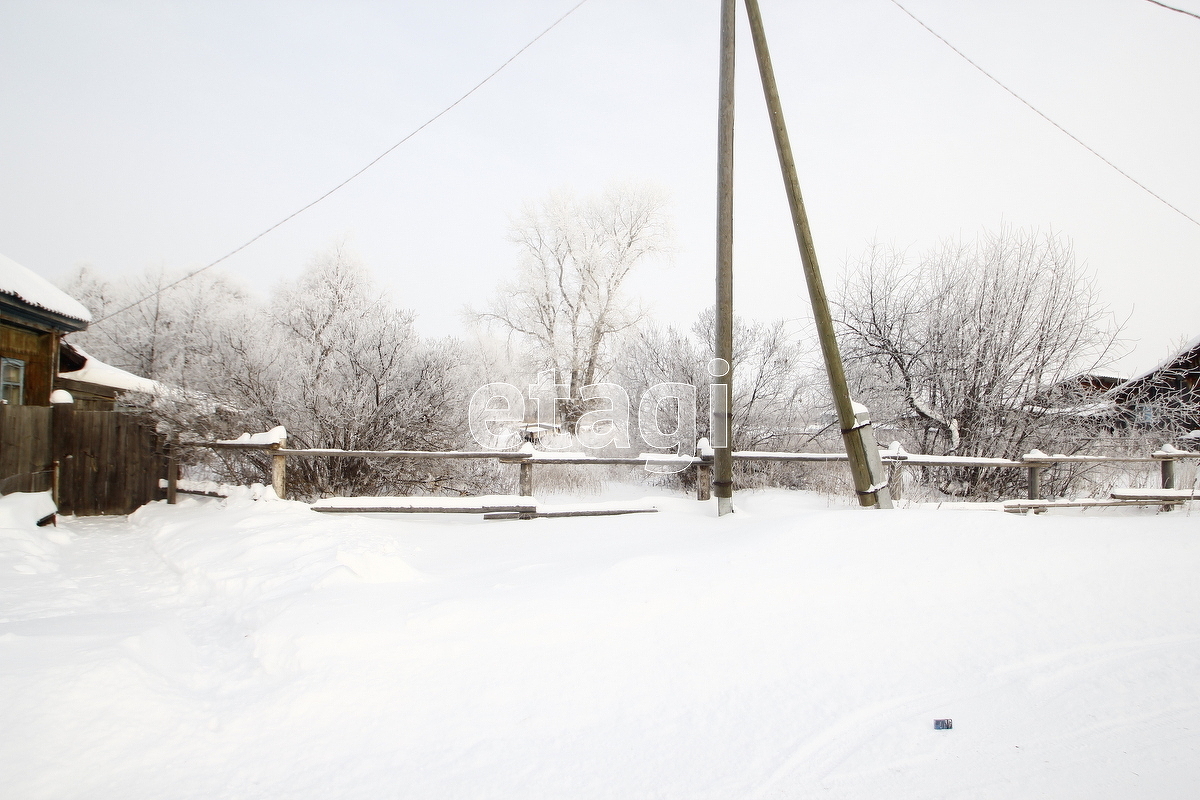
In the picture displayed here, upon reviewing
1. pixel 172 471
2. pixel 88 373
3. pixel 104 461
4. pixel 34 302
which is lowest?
pixel 172 471

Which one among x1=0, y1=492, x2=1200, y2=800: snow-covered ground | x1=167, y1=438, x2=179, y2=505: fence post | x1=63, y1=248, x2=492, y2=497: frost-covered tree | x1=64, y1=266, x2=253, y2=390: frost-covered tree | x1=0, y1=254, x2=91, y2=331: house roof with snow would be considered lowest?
x1=0, y1=492, x2=1200, y2=800: snow-covered ground

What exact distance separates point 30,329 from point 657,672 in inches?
476

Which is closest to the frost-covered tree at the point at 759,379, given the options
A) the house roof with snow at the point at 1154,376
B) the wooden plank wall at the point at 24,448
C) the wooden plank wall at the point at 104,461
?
the house roof with snow at the point at 1154,376

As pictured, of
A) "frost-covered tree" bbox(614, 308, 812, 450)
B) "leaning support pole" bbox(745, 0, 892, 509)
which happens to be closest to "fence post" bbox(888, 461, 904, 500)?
"leaning support pole" bbox(745, 0, 892, 509)

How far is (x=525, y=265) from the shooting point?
23.6m

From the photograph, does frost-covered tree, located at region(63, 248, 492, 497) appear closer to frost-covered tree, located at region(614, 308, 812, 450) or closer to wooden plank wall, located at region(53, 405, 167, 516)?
wooden plank wall, located at region(53, 405, 167, 516)

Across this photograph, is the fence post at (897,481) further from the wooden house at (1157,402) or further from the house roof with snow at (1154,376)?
the house roof with snow at (1154,376)

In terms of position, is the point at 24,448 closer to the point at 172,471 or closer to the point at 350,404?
the point at 172,471

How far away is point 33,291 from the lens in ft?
28.1

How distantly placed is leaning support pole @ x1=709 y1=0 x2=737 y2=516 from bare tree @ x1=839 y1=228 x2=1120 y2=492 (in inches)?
211

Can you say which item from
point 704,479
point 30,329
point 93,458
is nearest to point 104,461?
point 93,458

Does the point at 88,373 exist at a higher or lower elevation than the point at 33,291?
lower

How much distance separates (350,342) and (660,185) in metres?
16.9

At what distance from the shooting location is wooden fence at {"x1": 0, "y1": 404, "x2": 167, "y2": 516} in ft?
24.0
